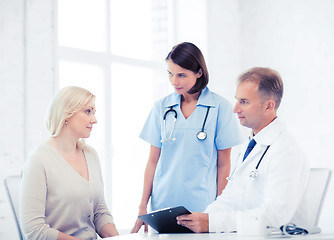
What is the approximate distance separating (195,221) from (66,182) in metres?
0.63

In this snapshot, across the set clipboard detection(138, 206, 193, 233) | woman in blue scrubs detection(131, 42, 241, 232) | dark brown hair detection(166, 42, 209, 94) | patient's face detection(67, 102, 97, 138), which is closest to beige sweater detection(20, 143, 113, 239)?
patient's face detection(67, 102, 97, 138)

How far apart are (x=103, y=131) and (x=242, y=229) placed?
2.45 meters

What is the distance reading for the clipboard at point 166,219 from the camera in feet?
4.75

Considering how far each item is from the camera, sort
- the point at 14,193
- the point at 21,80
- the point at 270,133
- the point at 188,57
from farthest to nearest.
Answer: the point at 21,80
the point at 188,57
the point at 14,193
the point at 270,133

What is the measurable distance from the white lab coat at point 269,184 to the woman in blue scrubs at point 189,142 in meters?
0.48

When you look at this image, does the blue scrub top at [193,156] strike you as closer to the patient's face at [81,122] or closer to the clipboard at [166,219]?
the patient's face at [81,122]

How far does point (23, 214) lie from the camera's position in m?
1.74

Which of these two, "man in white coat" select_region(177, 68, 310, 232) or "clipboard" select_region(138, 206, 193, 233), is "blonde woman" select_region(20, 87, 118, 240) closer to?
"clipboard" select_region(138, 206, 193, 233)

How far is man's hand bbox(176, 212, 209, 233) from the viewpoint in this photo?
1.50m

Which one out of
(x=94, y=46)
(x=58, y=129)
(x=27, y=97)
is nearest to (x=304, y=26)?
(x=94, y=46)

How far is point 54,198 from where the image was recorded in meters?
1.82

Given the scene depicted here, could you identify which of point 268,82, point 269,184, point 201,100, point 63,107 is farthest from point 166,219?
point 201,100

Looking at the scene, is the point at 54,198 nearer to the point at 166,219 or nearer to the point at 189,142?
the point at 166,219

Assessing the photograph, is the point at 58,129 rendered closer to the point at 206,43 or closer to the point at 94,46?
the point at 94,46
